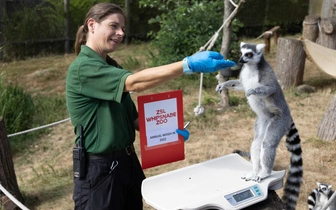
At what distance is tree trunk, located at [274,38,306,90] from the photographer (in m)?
6.45

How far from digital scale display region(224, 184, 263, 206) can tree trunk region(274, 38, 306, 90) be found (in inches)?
190

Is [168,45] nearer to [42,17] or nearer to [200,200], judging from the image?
[42,17]

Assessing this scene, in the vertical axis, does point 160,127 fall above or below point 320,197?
above

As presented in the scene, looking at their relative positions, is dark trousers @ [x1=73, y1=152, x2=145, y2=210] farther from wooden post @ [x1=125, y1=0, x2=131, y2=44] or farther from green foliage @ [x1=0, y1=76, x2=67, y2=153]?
wooden post @ [x1=125, y1=0, x2=131, y2=44]

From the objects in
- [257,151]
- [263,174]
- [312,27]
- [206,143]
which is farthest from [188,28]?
[263,174]

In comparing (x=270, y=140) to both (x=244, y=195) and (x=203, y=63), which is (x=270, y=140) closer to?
(x=244, y=195)

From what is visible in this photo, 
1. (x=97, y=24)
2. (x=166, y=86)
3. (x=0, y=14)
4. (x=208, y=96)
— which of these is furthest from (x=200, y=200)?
(x=0, y=14)

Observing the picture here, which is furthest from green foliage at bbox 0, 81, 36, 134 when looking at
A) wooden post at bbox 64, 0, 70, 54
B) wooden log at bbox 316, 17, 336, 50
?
wooden log at bbox 316, 17, 336, 50

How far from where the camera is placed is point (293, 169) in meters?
2.36

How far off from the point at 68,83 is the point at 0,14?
772cm

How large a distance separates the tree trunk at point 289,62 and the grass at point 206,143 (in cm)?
23

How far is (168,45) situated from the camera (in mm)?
7266

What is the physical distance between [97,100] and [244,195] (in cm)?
84

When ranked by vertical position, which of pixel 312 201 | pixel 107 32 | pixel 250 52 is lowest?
pixel 312 201
